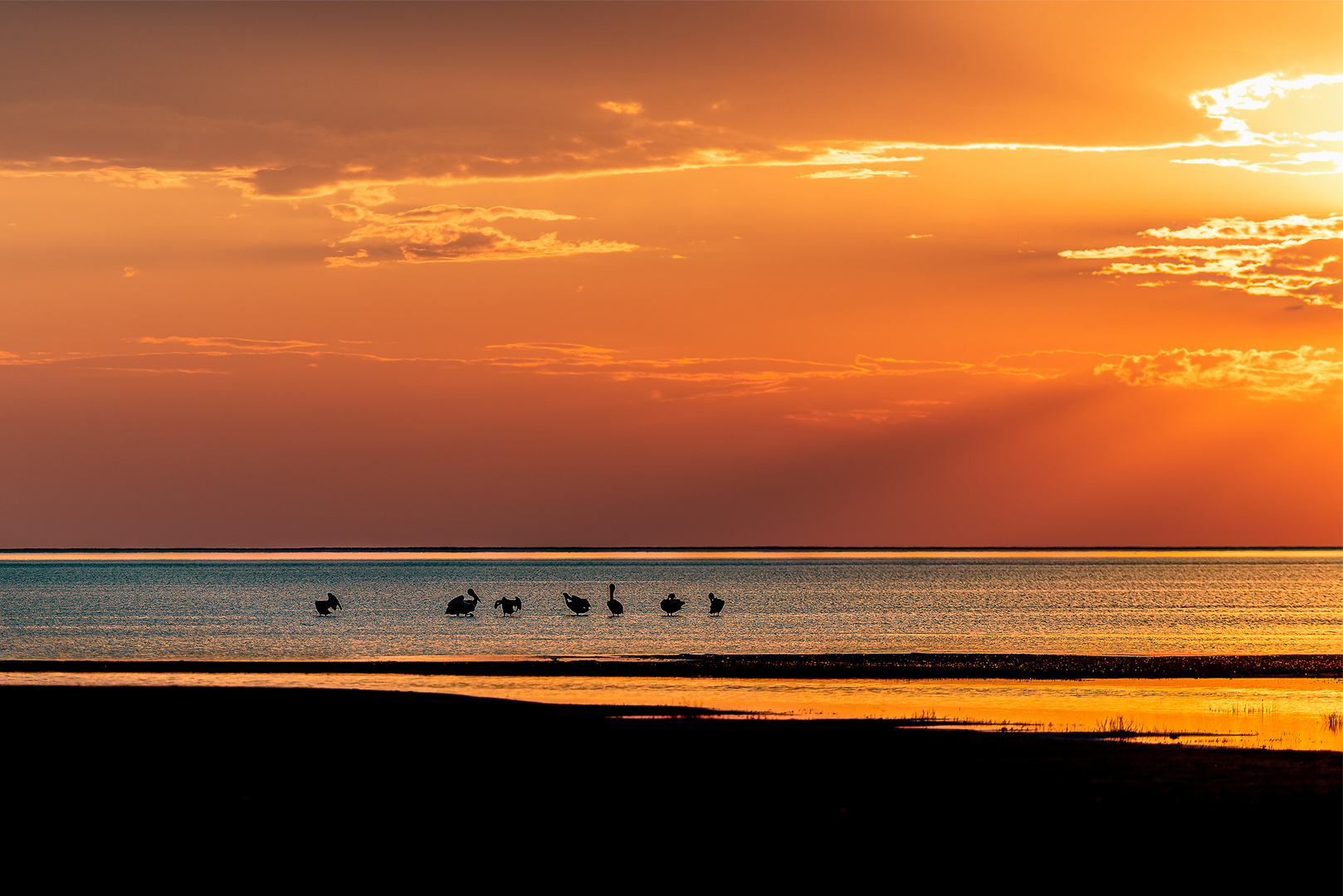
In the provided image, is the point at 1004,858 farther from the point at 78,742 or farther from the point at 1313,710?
the point at 1313,710

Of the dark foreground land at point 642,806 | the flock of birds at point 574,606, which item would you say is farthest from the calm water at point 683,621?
the dark foreground land at point 642,806

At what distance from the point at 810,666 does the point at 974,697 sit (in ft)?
38.4

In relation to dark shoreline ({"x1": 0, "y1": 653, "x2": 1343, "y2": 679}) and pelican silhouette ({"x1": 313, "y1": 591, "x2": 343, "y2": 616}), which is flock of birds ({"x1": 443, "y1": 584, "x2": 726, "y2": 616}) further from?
dark shoreline ({"x1": 0, "y1": 653, "x2": 1343, "y2": 679})

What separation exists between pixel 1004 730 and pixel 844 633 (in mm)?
40612

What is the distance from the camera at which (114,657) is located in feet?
175

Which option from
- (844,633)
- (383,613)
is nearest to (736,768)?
(844,633)

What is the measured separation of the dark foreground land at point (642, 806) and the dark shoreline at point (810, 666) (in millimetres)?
18013

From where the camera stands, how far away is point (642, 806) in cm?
1808

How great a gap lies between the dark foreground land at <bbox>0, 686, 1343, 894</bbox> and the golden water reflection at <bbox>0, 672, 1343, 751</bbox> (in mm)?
3976

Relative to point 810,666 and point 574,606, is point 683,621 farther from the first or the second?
point 810,666

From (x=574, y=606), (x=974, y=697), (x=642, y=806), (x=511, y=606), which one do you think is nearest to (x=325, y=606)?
(x=511, y=606)

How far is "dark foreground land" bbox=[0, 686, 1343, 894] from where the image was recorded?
566 inches

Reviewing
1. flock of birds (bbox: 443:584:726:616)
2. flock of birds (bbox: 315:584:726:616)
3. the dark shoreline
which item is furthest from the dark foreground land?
flock of birds (bbox: 315:584:726:616)

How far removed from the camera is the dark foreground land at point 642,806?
566 inches
